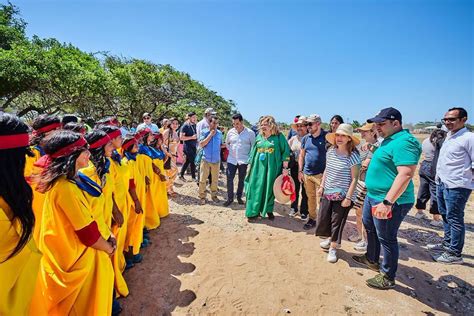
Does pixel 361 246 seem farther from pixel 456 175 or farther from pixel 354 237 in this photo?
pixel 456 175

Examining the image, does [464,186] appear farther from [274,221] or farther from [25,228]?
[25,228]

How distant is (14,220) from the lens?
1.31 m

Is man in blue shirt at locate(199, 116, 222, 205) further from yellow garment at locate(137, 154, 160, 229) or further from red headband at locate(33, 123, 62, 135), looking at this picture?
red headband at locate(33, 123, 62, 135)

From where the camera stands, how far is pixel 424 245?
4.48m

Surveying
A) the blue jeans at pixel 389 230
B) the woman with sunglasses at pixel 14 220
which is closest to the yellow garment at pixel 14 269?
the woman with sunglasses at pixel 14 220

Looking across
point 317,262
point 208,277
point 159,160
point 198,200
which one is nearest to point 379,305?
point 317,262

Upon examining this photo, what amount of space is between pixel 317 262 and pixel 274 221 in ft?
5.11

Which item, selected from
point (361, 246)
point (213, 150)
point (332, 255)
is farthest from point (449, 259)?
point (213, 150)

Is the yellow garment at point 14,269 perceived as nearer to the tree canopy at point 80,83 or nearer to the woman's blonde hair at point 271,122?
the woman's blonde hair at point 271,122

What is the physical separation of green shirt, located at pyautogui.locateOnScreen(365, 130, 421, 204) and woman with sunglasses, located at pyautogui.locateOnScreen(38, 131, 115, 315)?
2729 mm

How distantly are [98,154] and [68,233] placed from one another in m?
0.81

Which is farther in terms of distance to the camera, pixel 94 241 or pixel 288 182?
pixel 288 182

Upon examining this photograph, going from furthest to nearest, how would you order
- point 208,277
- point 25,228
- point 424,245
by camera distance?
point 424,245
point 208,277
point 25,228

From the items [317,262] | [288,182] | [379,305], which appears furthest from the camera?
[288,182]
